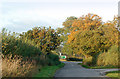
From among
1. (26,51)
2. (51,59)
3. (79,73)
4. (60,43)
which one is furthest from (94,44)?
(26,51)

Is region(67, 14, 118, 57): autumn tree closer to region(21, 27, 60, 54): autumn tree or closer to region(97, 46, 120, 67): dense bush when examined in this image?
region(97, 46, 120, 67): dense bush

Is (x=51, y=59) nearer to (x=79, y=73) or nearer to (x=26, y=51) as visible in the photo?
(x=26, y=51)

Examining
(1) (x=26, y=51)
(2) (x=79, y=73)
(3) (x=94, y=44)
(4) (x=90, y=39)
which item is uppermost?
(4) (x=90, y=39)

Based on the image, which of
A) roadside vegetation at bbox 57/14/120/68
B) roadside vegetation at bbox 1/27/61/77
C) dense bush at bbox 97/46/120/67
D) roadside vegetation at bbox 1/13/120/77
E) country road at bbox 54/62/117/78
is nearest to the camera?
roadside vegetation at bbox 1/27/61/77

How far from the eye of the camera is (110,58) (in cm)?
2988

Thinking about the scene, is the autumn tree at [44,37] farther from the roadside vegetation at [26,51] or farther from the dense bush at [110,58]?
the dense bush at [110,58]

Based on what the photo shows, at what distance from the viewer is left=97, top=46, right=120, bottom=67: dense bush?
2932 cm

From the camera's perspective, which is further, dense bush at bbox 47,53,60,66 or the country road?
dense bush at bbox 47,53,60,66

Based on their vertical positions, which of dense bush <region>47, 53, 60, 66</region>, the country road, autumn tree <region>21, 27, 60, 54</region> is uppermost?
autumn tree <region>21, 27, 60, 54</region>

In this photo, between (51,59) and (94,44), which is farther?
(94,44)

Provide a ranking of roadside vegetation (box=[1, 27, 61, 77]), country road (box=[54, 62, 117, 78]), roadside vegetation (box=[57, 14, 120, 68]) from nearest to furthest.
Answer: roadside vegetation (box=[1, 27, 61, 77]) < country road (box=[54, 62, 117, 78]) < roadside vegetation (box=[57, 14, 120, 68])

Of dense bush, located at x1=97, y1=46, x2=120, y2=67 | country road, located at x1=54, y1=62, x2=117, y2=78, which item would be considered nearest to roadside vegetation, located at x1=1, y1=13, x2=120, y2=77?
dense bush, located at x1=97, y1=46, x2=120, y2=67

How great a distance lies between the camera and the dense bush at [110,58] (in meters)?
29.3

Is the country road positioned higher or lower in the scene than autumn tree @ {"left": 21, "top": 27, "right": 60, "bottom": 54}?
lower
